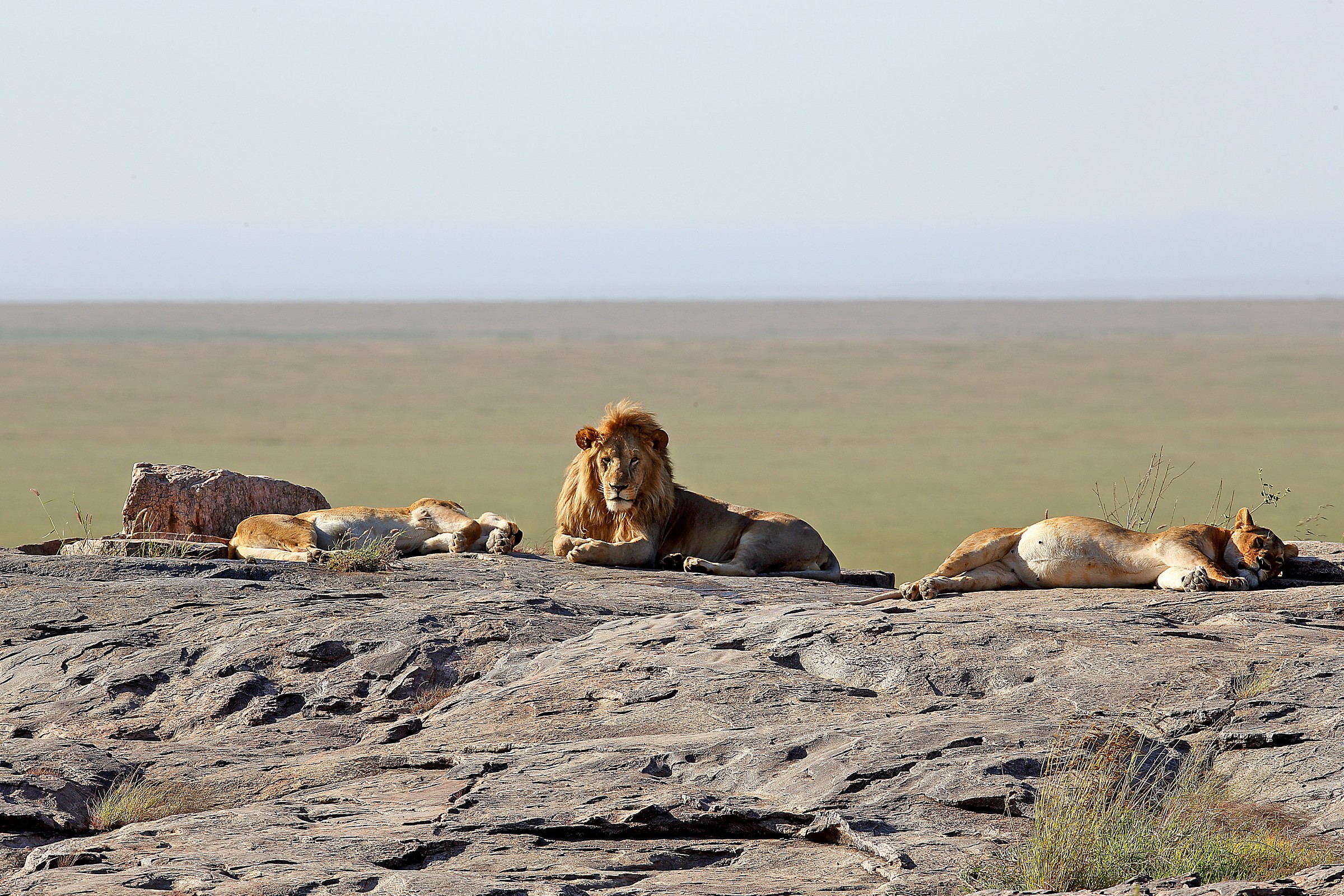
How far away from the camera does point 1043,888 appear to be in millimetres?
4645

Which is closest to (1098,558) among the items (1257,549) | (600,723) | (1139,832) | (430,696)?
(1257,549)

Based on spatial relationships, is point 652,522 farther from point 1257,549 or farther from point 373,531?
point 1257,549

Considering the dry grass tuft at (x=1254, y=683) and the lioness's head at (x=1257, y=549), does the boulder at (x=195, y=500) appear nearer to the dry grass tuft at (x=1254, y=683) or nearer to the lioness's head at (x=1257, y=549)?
the lioness's head at (x=1257, y=549)

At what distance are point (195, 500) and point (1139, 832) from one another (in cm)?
923

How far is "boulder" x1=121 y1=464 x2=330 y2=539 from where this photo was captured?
1212cm

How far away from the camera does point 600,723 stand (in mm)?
6500

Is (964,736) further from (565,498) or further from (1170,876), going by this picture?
(565,498)

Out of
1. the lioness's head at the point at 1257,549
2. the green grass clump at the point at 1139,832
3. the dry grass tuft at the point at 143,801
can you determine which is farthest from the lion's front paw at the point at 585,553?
the green grass clump at the point at 1139,832

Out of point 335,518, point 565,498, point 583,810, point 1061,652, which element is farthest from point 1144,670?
point 335,518

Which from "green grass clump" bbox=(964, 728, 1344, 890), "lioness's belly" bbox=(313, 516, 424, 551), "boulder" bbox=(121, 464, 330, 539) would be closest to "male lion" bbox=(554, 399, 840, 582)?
"lioness's belly" bbox=(313, 516, 424, 551)

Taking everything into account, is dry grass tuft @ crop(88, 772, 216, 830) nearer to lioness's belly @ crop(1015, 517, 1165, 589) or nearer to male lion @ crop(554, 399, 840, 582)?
male lion @ crop(554, 399, 840, 582)

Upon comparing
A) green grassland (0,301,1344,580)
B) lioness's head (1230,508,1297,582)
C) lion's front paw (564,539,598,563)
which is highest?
lioness's head (1230,508,1297,582)

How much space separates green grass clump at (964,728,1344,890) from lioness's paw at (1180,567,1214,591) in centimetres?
334

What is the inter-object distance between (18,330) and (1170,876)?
119m
